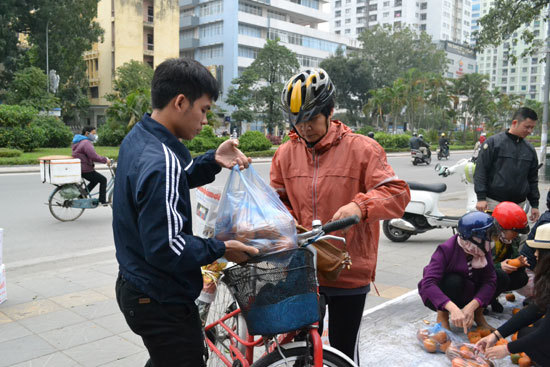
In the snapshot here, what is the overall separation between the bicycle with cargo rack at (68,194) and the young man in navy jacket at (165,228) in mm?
7134

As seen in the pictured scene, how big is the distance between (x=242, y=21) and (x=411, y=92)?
22.1 m

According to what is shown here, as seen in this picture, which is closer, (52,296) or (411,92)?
(52,296)

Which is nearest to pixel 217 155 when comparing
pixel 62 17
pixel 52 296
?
pixel 52 296

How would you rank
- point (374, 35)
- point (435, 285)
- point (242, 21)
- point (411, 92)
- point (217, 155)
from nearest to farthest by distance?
point (217, 155)
point (435, 285)
point (411, 92)
point (242, 21)
point (374, 35)

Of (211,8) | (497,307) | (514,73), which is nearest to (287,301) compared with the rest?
(497,307)

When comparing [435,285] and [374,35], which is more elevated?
[374,35]

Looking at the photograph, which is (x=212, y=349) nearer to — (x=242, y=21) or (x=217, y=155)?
(x=217, y=155)

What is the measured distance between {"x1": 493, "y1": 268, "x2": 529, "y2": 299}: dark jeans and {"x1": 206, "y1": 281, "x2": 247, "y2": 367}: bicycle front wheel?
2434 millimetres

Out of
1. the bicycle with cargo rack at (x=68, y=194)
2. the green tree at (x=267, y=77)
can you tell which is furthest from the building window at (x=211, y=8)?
the bicycle with cargo rack at (x=68, y=194)

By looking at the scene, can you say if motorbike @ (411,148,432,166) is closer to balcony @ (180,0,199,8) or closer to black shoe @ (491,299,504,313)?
black shoe @ (491,299,504,313)

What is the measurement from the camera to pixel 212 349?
7.73ft

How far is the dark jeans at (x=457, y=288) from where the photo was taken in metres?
3.56

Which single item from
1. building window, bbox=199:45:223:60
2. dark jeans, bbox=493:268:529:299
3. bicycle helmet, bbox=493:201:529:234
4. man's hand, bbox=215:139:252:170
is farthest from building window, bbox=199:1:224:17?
man's hand, bbox=215:139:252:170

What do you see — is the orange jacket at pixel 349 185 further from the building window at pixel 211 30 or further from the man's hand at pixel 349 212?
the building window at pixel 211 30
